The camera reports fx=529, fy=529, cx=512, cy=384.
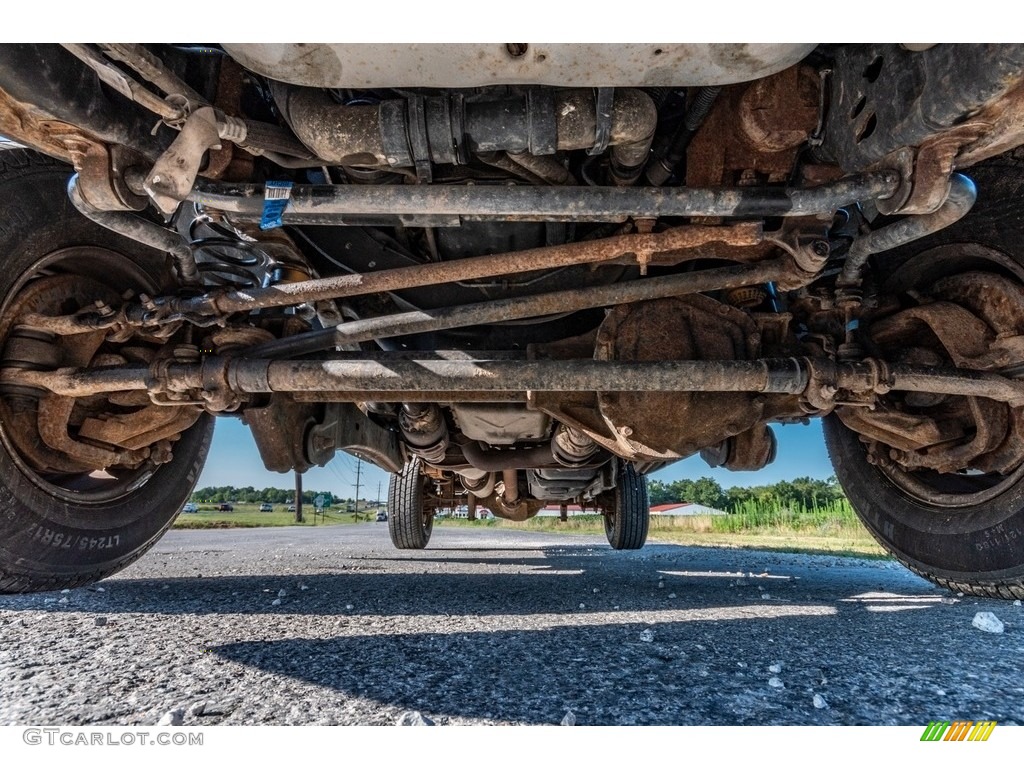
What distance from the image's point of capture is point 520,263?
1532 millimetres

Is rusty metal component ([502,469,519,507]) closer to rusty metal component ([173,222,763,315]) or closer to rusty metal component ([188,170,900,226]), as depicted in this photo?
rusty metal component ([173,222,763,315])

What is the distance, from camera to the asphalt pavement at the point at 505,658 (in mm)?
1065

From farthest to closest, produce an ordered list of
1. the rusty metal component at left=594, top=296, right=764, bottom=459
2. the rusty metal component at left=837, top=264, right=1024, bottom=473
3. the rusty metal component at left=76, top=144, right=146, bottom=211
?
the rusty metal component at left=594, top=296, right=764, bottom=459, the rusty metal component at left=837, top=264, right=1024, bottom=473, the rusty metal component at left=76, top=144, right=146, bottom=211

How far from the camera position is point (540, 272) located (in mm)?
1881

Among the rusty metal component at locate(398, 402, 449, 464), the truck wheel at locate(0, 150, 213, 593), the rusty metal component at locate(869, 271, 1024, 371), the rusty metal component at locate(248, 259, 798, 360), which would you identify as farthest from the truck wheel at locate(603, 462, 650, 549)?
the truck wheel at locate(0, 150, 213, 593)

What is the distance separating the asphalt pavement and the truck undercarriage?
1.34 feet

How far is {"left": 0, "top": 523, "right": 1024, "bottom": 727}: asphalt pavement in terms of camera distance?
107 cm

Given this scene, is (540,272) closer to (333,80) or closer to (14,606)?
(333,80)

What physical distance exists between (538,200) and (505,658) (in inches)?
46.5

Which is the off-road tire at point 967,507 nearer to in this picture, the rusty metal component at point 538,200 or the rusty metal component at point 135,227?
the rusty metal component at point 538,200

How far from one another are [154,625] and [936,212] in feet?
8.43

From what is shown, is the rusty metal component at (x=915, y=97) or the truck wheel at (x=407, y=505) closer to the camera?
the rusty metal component at (x=915, y=97)

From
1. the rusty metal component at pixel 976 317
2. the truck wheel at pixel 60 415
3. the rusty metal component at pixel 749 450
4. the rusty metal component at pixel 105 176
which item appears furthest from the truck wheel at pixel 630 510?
the rusty metal component at pixel 105 176

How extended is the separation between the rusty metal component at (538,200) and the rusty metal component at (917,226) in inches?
7.6
